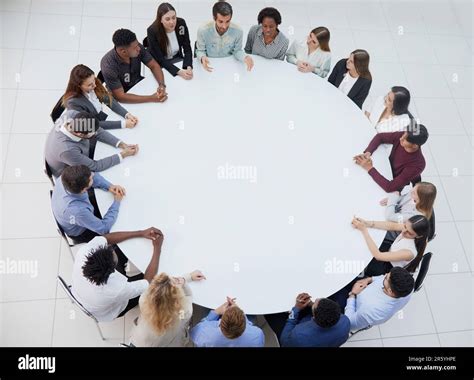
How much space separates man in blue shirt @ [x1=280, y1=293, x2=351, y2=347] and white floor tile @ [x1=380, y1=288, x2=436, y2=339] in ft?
3.44

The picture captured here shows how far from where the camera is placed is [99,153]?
3.44 meters

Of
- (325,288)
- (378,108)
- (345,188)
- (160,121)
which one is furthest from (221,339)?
(378,108)

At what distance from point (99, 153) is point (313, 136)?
1549mm

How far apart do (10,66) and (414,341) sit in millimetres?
4417

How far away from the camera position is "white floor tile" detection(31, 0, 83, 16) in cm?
538

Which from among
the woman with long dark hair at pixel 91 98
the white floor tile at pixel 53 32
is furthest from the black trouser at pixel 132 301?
the white floor tile at pixel 53 32

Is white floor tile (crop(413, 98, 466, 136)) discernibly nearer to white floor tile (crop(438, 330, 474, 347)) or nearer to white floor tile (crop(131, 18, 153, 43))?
white floor tile (crop(438, 330, 474, 347))

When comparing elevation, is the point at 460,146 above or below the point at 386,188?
above

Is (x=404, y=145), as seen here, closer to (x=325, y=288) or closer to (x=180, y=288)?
(x=325, y=288)

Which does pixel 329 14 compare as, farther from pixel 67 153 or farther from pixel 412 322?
pixel 67 153

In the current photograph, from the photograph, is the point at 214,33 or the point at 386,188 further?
the point at 214,33

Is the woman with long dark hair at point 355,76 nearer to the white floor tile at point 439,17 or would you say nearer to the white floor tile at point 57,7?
the white floor tile at point 439,17

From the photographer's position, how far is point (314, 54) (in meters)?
4.18

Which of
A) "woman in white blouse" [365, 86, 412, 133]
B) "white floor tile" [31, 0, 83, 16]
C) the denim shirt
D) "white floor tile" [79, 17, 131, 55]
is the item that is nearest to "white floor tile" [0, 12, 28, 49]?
"white floor tile" [31, 0, 83, 16]
